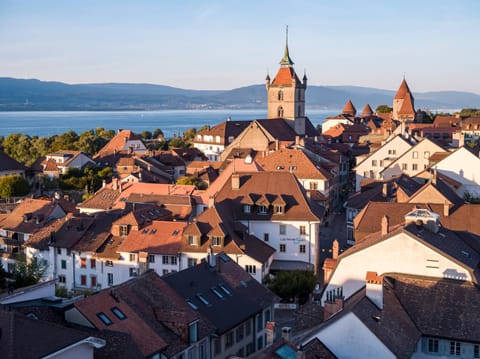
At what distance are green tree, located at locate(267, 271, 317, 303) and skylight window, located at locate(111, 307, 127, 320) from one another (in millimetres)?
14672

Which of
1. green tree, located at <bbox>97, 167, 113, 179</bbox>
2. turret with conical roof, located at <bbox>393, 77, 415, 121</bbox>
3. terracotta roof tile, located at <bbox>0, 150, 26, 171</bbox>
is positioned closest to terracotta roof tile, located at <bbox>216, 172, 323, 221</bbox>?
green tree, located at <bbox>97, 167, 113, 179</bbox>

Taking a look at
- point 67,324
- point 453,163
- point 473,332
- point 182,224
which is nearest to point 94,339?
point 67,324

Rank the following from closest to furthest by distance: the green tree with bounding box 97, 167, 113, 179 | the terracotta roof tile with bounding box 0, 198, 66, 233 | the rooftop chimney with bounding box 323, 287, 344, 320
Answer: the rooftop chimney with bounding box 323, 287, 344, 320 → the terracotta roof tile with bounding box 0, 198, 66, 233 → the green tree with bounding box 97, 167, 113, 179

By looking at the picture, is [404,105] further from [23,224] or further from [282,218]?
[23,224]

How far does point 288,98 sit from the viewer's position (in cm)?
9675

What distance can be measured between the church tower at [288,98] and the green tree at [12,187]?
135 ft

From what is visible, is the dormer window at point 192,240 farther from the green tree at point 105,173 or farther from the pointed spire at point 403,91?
the pointed spire at point 403,91

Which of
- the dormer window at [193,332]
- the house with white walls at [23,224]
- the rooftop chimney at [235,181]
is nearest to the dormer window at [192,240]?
the rooftop chimney at [235,181]

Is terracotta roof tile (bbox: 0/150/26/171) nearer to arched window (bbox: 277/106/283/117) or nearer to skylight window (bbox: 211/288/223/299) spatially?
arched window (bbox: 277/106/283/117)

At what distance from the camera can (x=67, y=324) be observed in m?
20.4

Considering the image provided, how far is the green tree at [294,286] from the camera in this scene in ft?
113

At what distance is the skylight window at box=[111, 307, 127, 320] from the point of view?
826 inches

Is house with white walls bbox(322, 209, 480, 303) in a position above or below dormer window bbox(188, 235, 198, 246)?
above

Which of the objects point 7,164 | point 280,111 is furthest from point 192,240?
point 280,111
